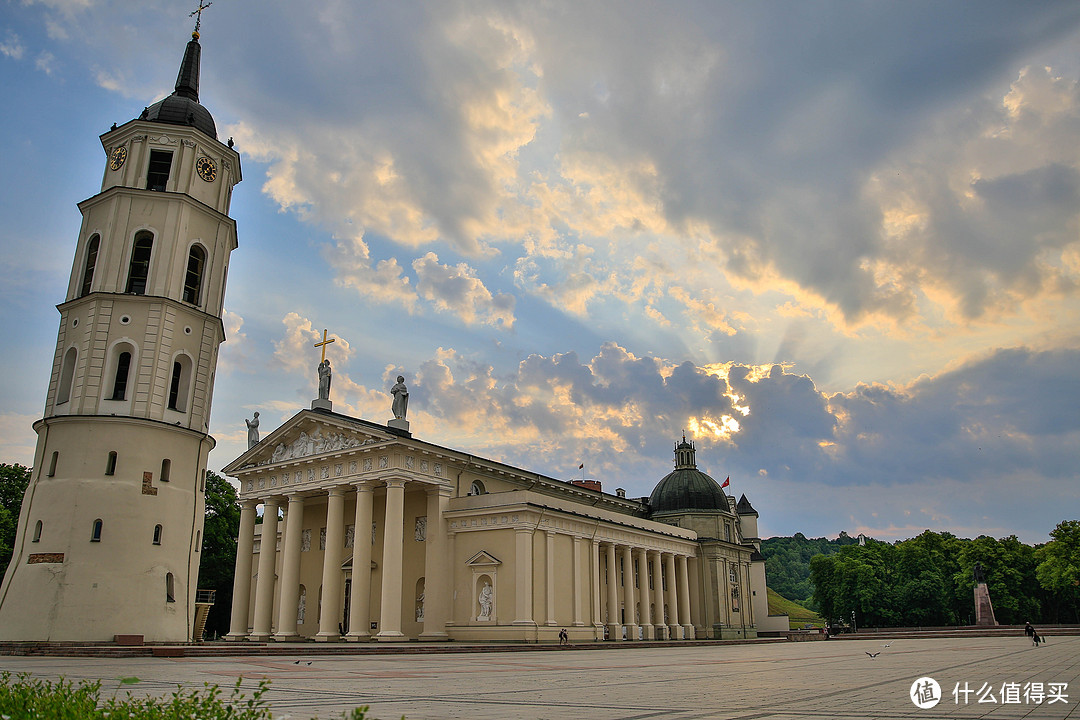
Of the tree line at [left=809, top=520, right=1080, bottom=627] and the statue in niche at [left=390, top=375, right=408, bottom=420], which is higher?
the statue in niche at [left=390, top=375, right=408, bottom=420]

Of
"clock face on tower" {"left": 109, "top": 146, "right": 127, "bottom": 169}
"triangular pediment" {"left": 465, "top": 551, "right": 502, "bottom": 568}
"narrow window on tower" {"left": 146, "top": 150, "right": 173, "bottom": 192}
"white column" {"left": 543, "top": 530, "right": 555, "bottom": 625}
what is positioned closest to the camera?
"clock face on tower" {"left": 109, "top": 146, "right": 127, "bottom": 169}

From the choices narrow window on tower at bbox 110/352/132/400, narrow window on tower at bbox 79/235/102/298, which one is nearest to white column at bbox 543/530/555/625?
narrow window on tower at bbox 110/352/132/400

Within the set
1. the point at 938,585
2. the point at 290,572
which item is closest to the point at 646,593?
the point at 290,572

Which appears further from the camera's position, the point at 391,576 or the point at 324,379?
the point at 324,379

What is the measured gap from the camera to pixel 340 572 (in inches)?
1635

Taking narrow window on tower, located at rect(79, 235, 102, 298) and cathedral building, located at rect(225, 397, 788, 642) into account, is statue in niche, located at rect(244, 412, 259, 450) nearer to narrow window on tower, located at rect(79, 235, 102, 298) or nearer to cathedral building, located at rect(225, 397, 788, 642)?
cathedral building, located at rect(225, 397, 788, 642)

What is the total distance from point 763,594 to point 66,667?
7254cm

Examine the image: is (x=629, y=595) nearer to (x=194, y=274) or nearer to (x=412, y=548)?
(x=412, y=548)

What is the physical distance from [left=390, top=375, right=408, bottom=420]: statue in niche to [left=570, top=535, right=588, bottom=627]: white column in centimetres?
1287

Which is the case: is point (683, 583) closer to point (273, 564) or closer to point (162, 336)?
point (273, 564)

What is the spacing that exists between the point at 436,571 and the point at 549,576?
6.31 meters

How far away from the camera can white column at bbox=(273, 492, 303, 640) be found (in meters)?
40.7

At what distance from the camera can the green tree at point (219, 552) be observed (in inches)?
2248

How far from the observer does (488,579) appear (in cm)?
4066
